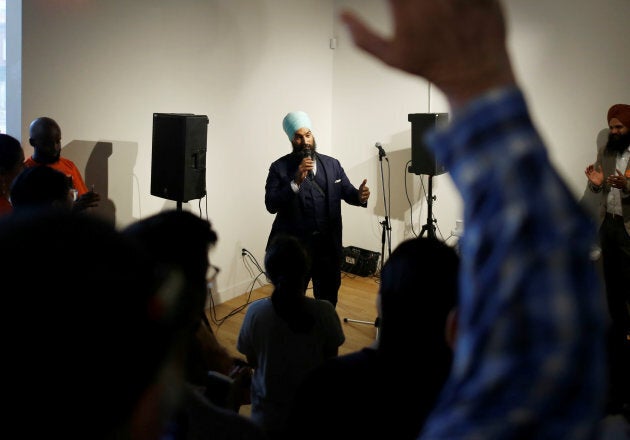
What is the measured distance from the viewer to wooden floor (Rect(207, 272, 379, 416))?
4.20 metres

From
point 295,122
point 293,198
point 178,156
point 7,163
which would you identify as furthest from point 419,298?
point 295,122

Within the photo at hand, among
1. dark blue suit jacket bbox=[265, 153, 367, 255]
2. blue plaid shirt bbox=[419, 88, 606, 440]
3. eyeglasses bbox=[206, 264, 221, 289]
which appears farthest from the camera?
dark blue suit jacket bbox=[265, 153, 367, 255]

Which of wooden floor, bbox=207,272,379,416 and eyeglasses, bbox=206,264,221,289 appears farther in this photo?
wooden floor, bbox=207,272,379,416

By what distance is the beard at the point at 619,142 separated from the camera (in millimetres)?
4324

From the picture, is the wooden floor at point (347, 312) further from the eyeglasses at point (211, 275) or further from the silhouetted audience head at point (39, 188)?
the eyeglasses at point (211, 275)

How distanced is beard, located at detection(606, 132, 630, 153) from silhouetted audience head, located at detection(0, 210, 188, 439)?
4.65 m

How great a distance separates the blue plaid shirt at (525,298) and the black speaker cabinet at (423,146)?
4522 mm

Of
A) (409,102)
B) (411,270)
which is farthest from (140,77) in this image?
(411,270)

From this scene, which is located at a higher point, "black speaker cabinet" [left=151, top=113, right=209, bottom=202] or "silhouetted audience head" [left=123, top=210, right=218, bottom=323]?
"black speaker cabinet" [left=151, top=113, right=209, bottom=202]

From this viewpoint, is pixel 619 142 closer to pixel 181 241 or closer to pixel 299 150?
pixel 299 150

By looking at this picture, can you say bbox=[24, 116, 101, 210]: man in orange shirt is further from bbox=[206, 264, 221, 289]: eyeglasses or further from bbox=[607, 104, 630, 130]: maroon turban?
bbox=[607, 104, 630, 130]: maroon turban

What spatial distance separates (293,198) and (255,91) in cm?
164

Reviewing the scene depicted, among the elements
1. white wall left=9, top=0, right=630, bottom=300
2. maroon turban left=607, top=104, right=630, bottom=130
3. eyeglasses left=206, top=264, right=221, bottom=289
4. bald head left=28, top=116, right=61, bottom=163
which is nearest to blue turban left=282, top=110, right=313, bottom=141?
white wall left=9, top=0, right=630, bottom=300

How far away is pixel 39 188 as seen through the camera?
2412mm
